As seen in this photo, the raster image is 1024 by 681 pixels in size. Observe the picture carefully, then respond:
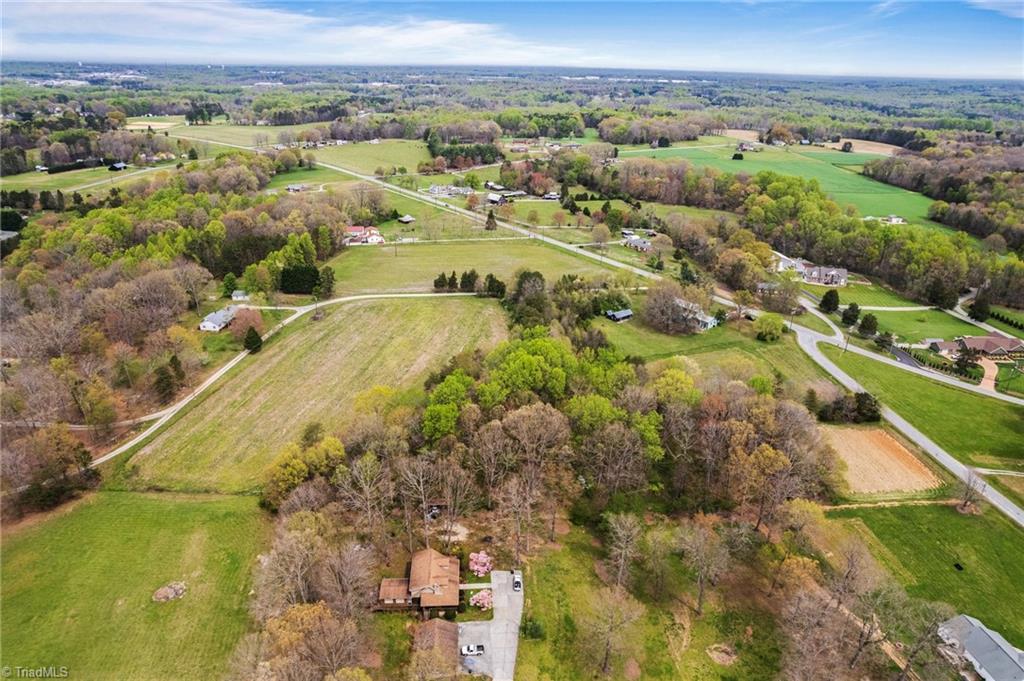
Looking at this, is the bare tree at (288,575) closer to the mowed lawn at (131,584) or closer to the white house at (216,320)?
the mowed lawn at (131,584)

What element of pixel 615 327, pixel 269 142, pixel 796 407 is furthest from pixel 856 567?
pixel 269 142

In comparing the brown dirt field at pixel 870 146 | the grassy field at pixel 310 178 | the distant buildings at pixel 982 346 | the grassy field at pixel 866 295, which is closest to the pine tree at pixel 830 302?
the grassy field at pixel 866 295

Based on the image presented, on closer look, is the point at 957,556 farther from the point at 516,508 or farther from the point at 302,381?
the point at 302,381

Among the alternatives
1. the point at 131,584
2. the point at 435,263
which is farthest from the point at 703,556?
the point at 435,263

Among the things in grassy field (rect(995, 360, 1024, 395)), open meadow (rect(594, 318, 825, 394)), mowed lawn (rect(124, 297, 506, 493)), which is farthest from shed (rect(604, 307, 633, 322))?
grassy field (rect(995, 360, 1024, 395))

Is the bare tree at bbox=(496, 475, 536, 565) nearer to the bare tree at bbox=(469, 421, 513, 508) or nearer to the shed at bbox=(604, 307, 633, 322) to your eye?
the bare tree at bbox=(469, 421, 513, 508)

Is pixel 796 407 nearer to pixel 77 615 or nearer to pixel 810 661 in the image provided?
pixel 810 661

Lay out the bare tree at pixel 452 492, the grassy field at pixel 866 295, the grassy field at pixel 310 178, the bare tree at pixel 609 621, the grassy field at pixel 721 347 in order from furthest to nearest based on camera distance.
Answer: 1. the grassy field at pixel 310 178
2. the grassy field at pixel 866 295
3. the grassy field at pixel 721 347
4. the bare tree at pixel 452 492
5. the bare tree at pixel 609 621
